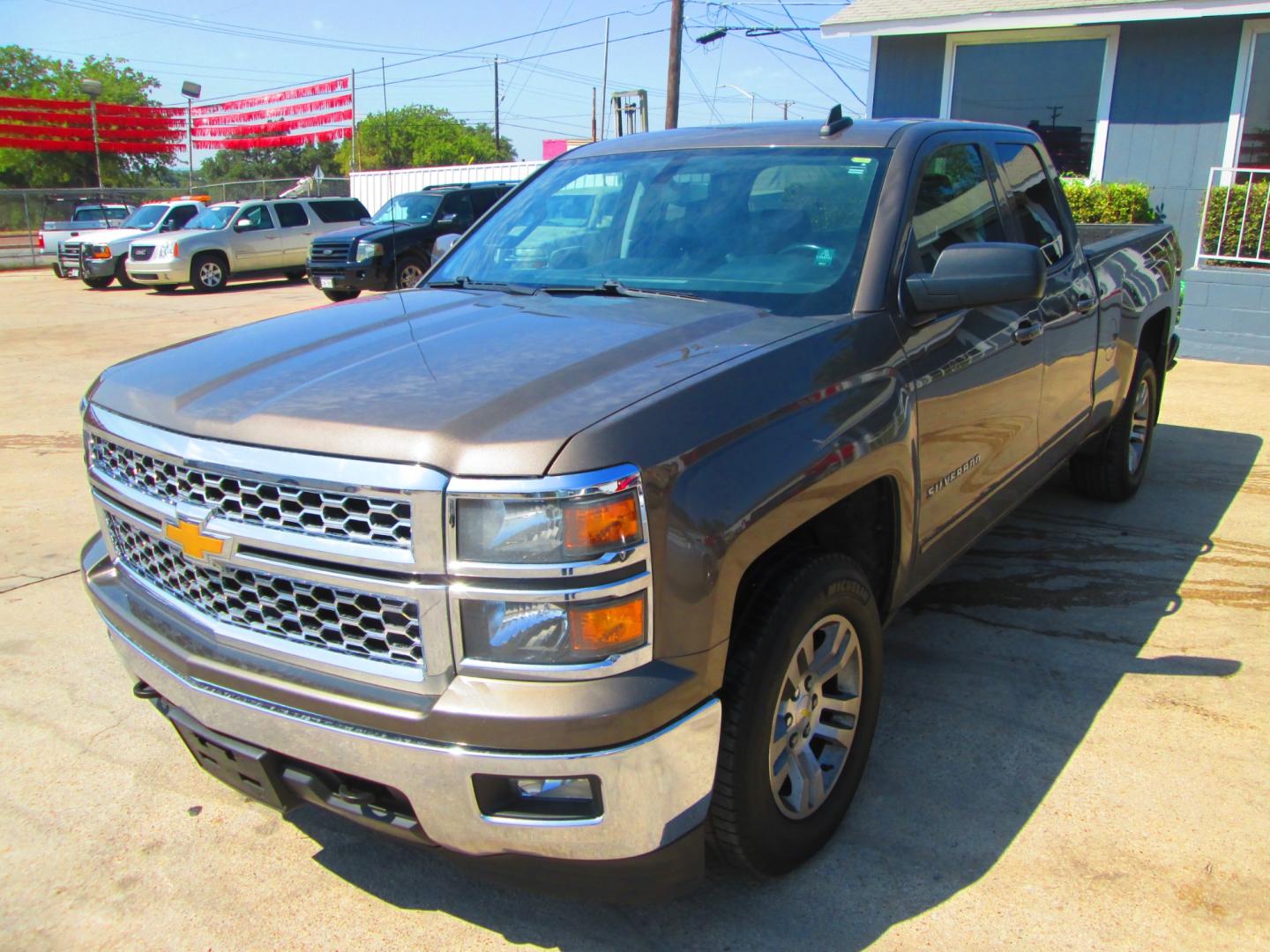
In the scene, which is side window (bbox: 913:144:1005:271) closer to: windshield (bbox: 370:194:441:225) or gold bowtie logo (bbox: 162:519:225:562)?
gold bowtie logo (bbox: 162:519:225:562)

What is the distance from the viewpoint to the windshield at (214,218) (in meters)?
20.6

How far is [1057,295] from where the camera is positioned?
409 cm

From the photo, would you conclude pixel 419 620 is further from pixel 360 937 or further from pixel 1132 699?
pixel 1132 699

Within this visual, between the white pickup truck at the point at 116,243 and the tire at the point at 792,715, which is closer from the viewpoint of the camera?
the tire at the point at 792,715

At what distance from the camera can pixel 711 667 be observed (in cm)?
216

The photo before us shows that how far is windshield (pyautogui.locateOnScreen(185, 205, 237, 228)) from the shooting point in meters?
20.6

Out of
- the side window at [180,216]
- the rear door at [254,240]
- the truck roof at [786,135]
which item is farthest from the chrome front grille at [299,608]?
the side window at [180,216]

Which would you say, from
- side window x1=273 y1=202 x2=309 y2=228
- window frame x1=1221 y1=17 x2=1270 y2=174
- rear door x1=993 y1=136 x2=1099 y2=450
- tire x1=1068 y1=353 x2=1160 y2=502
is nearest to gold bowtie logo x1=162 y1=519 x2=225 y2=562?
rear door x1=993 y1=136 x2=1099 y2=450

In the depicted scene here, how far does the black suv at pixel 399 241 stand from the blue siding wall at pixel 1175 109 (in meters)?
8.25

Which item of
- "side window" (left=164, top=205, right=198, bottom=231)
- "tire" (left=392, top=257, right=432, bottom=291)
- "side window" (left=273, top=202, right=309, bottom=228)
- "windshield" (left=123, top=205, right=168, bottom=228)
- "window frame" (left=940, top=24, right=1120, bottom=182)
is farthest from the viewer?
"windshield" (left=123, top=205, right=168, bottom=228)

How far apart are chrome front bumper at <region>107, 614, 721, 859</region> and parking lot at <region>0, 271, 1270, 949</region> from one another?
0.29 metres

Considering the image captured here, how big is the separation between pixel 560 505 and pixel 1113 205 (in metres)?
11.3

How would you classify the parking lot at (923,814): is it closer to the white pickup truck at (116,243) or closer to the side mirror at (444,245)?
the side mirror at (444,245)

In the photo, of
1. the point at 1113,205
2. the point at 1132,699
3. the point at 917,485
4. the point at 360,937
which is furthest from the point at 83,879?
the point at 1113,205
